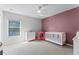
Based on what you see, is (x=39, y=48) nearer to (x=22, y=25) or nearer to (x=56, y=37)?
(x=56, y=37)

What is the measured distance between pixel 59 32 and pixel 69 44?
10.5 inches

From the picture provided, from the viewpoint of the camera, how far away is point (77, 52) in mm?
947

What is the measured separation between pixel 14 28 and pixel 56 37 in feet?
2.35

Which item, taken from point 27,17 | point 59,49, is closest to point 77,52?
point 59,49

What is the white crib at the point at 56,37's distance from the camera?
4.02 ft

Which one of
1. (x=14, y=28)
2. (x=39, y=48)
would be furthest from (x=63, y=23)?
(x=14, y=28)

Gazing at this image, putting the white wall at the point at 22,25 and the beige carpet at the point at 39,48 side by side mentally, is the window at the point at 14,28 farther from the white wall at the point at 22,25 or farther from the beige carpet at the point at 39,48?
the beige carpet at the point at 39,48

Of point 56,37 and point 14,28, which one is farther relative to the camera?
point 56,37

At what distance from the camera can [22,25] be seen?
1.14 metres

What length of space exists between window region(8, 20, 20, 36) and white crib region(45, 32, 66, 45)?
1.44 feet

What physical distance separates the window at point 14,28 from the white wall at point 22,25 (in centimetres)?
4

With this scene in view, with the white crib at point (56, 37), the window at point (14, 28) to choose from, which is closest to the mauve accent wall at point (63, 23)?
the white crib at point (56, 37)

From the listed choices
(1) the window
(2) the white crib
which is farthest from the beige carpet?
(1) the window
